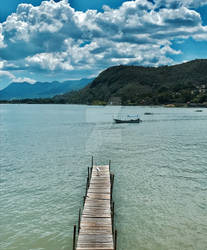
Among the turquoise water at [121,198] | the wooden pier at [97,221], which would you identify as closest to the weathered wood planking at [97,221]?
the wooden pier at [97,221]

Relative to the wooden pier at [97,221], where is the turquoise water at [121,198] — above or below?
below

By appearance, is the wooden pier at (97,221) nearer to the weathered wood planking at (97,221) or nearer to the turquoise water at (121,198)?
the weathered wood planking at (97,221)

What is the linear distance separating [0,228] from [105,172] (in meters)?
14.5

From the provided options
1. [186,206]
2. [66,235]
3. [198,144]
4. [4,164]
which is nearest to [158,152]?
[198,144]

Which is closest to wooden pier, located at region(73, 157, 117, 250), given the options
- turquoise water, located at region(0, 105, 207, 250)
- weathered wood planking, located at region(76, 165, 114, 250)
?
weathered wood planking, located at region(76, 165, 114, 250)

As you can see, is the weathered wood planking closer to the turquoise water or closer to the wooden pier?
the wooden pier

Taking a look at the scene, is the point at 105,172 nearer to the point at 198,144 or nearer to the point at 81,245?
the point at 81,245

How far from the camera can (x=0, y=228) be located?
2069cm

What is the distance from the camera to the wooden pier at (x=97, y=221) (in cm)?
1583

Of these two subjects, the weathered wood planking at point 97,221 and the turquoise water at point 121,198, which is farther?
the turquoise water at point 121,198

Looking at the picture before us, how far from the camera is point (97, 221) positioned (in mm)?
18594

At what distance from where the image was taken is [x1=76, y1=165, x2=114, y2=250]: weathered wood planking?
15.9 meters

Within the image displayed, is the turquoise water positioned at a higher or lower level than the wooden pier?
lower

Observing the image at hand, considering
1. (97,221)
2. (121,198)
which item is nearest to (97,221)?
(97,221)
